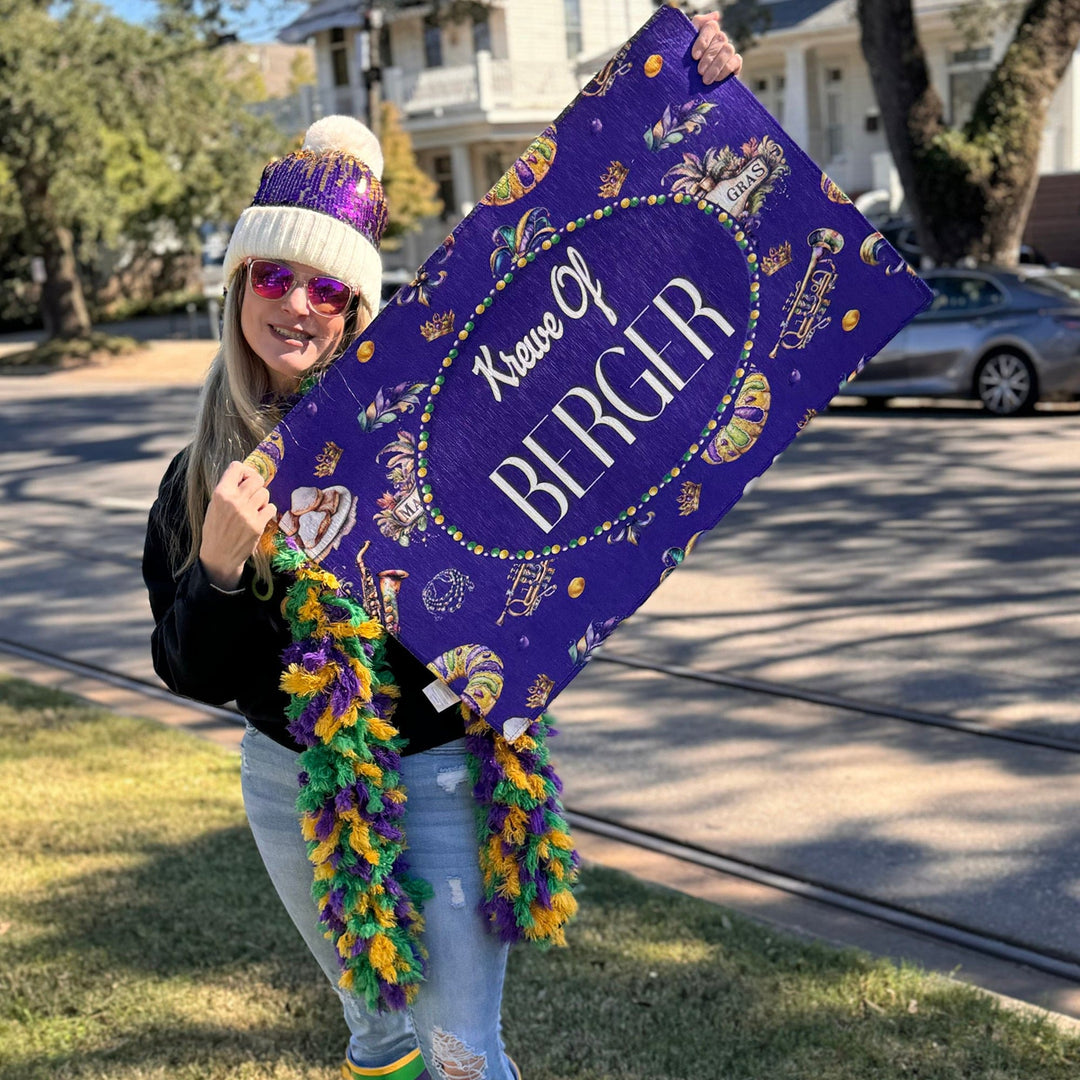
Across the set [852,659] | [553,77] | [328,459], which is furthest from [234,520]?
[553,77]

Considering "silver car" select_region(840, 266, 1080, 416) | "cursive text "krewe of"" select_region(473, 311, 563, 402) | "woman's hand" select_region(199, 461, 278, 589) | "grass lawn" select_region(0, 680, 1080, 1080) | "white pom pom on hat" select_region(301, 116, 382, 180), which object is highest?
"white pom pom on hat" select_region(301, 116, 382, 180)

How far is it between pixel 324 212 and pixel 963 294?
38.8 ft

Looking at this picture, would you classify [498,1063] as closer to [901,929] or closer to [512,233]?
[512,233]

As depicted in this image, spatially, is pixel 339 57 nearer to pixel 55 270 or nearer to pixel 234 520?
pixel 55 270

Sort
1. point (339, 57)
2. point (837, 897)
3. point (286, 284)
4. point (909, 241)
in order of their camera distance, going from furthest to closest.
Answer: point (339, 57) < point (909, 241) < point (837, 897) < point (286, 284)

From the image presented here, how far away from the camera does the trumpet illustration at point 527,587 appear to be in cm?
205

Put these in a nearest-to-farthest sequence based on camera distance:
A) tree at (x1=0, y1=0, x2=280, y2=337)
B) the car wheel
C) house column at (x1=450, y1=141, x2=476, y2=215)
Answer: the car wheel, tree at (x1=0, y1=0, x2=280, y2=337), house column at (x1=450, y1=141, x2=476, y2=215)

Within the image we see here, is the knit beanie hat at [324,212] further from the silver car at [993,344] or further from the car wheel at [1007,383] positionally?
the car wheel at [1007,383]

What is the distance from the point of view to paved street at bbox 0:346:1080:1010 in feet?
14.1

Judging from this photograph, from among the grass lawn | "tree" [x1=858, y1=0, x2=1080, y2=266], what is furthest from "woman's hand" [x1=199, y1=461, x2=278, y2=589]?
"tree" [x1=858, y1=0, x2=1080, y2=266]

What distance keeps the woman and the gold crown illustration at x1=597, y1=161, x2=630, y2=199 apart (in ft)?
1.40

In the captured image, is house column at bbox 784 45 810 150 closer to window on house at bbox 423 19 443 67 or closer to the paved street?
window on house at bbox 423 19 443 67

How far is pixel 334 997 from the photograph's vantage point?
11.4 ft

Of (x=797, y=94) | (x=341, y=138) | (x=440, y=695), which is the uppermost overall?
(x=797, y=94)
